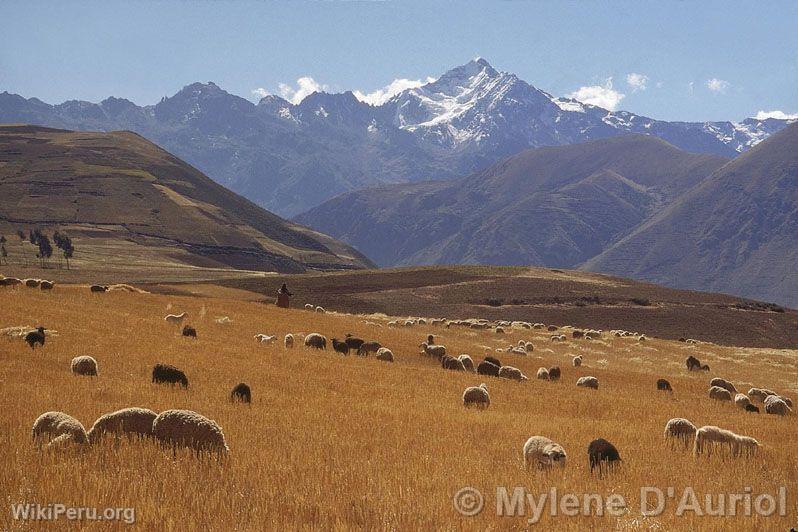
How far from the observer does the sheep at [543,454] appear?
400 inches

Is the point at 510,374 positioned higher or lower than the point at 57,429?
lower

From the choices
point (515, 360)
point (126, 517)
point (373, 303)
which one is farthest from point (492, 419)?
point (373, 303)

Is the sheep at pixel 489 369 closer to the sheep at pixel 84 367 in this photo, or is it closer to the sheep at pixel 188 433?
the sheep at pixel 84 367

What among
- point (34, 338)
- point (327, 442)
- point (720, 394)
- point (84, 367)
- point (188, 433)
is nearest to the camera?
point (188, 433)

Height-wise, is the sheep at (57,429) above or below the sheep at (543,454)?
above

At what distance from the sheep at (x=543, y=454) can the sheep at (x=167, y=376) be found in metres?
9.33

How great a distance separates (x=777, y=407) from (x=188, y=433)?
22934 millimetres

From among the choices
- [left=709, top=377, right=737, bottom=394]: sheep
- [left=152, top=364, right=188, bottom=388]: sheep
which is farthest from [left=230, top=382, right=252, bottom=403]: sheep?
[left=709, top=377, right=737, bottom=394]: sheep

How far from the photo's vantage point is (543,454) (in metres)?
10.3

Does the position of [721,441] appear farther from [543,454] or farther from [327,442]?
[327,442]

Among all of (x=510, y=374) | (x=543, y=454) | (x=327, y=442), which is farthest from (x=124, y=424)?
(x=510, y=374)

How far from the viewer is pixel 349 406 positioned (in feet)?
49.9

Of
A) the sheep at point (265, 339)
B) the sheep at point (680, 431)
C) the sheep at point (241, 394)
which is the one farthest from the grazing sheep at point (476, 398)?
the sheep at point (265, 339)

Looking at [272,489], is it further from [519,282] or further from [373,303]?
[519,282]
